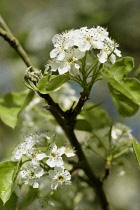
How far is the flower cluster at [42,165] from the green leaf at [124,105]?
1.07 feet

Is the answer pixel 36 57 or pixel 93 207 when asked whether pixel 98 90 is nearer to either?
pixel 36 57

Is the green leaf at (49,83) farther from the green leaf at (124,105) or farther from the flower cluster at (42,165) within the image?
the green leaf at (124,105)

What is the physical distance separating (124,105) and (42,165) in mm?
471

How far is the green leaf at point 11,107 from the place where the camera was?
5.78 feet

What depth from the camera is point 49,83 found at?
1.33m

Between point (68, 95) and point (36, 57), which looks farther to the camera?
point (36, 57)

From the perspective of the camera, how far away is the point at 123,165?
1964 millimetres

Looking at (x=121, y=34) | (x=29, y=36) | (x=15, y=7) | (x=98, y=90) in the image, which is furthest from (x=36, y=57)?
(x=15, y=7)

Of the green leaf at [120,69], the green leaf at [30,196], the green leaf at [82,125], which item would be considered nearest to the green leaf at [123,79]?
the green leaf at [120,69]

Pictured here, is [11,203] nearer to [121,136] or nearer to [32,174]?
[32,174]

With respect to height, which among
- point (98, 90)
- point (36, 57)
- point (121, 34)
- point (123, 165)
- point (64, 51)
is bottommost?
point (98, 90)

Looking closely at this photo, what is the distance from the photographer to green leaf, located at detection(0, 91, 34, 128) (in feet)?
5.78

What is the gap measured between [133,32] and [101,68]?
84.9 inches

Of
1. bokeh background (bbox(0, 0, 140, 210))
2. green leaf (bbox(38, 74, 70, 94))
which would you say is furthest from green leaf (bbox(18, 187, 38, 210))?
bokeh background (bbox(0, 0, 140, 210))
